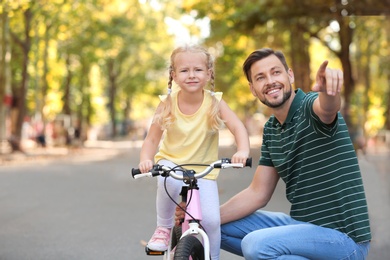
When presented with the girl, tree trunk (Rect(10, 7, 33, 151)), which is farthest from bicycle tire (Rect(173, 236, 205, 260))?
tree trunk (Rect(10, 7, 33, 151))

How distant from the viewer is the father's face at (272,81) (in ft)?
13.4

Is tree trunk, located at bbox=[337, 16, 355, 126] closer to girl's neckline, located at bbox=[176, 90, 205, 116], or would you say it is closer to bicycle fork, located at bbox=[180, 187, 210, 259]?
girl's neckline, located at bbox=[176, 90, 205, 116]

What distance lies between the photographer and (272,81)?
4.08 meters

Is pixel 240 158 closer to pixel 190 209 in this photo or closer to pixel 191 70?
pixel 190 209

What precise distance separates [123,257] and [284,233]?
2.94m

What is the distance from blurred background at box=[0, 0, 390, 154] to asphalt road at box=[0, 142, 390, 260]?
228 centimetres

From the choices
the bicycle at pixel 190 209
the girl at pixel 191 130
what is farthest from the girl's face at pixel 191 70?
the bicycle at pixel 190 209

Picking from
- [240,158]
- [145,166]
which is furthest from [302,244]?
[145,166]

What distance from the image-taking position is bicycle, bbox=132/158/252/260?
146 inches

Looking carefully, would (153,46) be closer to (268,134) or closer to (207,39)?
(207,39)

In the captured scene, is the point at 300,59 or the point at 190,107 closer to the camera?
the point at 190,107

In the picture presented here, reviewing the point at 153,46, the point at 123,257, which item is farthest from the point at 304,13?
the point at 153,46

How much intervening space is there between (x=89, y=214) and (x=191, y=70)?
19.8 ft

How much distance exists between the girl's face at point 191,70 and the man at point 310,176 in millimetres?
289
